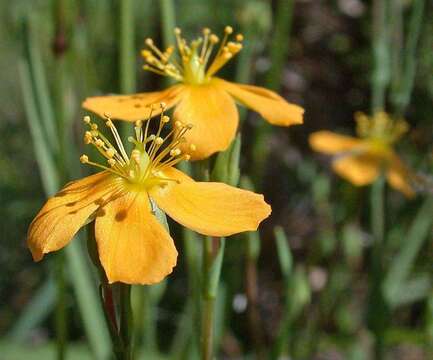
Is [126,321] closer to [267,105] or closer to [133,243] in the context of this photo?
[133,243]

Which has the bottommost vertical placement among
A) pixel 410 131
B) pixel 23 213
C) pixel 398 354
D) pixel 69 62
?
pixel 398 354

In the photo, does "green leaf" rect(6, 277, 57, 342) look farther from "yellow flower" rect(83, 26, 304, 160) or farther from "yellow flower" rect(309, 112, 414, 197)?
"yellow flower" rect(83, 26, 304, 160)

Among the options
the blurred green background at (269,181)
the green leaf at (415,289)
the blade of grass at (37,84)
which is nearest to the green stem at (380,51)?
the blurred green background at (269,181)

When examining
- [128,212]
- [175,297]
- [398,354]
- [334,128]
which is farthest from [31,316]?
[334,128]

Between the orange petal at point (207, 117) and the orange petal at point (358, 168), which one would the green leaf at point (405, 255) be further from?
the orange petal at point (207, 117)

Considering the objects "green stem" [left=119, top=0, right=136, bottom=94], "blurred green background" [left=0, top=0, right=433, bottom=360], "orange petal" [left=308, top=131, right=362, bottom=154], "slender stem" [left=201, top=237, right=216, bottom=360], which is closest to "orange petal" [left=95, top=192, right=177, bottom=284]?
"slender stem" [left=201, top=237, right=216, bottom=360]

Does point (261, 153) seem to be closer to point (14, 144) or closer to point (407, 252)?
point (407, 252)

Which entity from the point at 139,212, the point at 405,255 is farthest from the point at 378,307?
the point at 139,212
